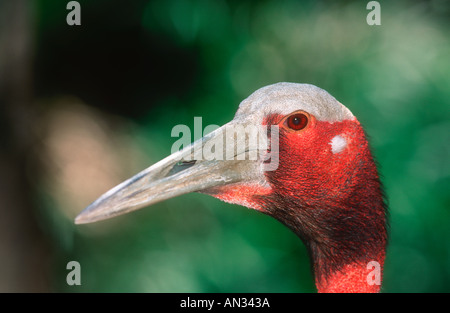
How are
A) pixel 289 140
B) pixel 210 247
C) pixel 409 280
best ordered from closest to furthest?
pixel 289 140 → pixel 409 280 → pixel 210 247

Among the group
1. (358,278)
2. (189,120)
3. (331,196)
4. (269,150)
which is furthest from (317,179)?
(189,120)

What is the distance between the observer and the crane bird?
162 cm

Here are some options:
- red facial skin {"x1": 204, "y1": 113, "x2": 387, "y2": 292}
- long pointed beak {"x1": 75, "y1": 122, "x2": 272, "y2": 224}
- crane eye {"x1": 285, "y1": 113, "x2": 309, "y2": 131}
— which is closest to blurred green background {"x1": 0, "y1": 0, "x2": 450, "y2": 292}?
red facial skin {"x1": 204, "y1": 113, "x2": 387, "y2": 292}

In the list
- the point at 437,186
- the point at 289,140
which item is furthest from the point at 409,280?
the point at 289,140

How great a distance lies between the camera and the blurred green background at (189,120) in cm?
375

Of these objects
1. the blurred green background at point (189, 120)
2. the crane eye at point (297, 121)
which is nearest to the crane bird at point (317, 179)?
the crane eye at point (297, 121)

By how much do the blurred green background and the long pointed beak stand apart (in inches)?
92.6

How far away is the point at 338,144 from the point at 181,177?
59cm

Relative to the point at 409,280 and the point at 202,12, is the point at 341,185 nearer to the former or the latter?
the point at 409,280

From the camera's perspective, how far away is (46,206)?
12.6 ft

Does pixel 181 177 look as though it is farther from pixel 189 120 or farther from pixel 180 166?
pixel 189 120

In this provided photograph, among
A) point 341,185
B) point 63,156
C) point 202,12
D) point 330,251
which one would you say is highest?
point 202,12

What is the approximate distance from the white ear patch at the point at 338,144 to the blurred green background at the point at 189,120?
2.12 m

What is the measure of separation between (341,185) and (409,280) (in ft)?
8.15
